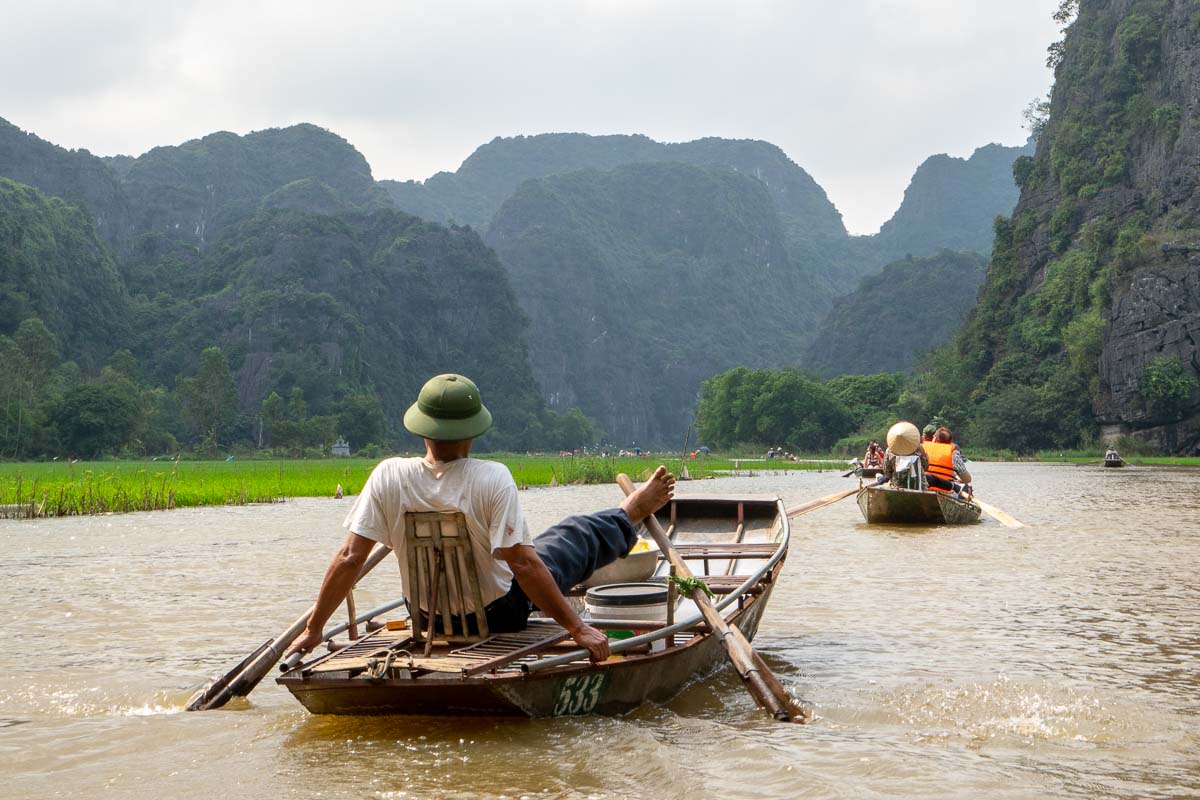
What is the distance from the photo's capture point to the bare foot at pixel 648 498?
5199 mm

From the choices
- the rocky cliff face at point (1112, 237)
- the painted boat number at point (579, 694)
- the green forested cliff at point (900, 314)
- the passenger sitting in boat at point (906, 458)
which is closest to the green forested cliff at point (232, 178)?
the green forested cliff at point (900, 314)

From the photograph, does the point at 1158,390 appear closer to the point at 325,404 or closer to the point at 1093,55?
the point at 1093,55

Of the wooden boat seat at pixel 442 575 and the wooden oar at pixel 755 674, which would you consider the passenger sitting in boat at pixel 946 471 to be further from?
the wooden boat seat at pixel 442 575

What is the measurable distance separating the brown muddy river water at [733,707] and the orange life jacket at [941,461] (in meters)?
4.42

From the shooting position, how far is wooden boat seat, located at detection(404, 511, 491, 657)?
4.39 meters

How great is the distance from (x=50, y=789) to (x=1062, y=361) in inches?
2423

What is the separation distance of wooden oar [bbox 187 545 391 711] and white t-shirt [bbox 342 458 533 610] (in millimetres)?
366

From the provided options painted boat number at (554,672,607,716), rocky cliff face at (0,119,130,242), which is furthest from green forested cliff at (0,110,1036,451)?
painted boat number at (554,672,607,716)

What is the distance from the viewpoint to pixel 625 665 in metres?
4.57

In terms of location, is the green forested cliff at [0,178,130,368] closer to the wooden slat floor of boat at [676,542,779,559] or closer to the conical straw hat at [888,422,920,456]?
the conical straw hat at [888,422,920,456]

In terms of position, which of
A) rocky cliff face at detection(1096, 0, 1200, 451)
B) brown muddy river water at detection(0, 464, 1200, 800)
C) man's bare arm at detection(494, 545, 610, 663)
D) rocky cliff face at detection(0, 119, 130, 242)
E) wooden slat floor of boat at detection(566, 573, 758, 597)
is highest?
rocky cliff face at detection(0, 119, 130, 242)

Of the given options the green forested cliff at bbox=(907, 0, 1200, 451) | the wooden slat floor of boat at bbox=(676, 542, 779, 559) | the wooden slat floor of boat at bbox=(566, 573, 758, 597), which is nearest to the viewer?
the wooden slat floor of boat at bbox=(566, 573, 758, 597)

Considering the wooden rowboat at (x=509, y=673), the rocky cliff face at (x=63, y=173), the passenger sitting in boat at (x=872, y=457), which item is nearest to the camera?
the wooden rowboat at (x=509, y=673)

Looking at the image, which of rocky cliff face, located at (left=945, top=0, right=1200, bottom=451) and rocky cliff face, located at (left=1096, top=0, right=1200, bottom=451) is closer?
rocky cliff face, located at (left=1096, top=0, right=1200, bottom=451)
